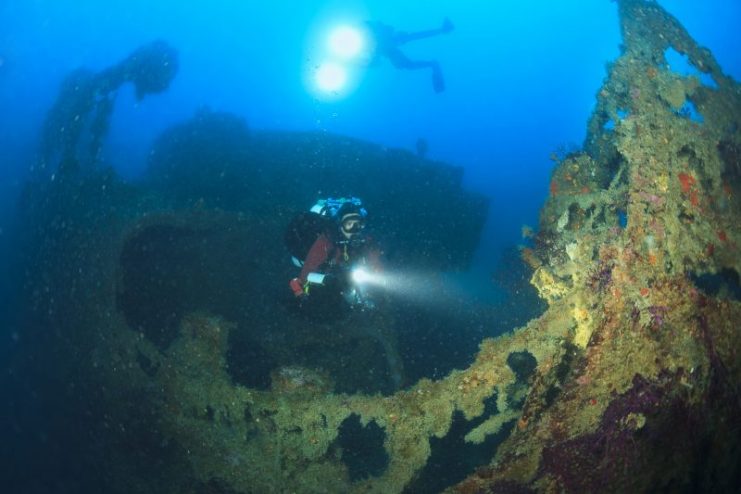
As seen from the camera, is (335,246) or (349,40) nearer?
(335,246)

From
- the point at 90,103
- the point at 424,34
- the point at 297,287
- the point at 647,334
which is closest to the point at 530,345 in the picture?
the point at 647,334

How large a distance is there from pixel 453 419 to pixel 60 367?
18.3 feet

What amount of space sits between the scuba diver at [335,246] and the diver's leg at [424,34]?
17583 mm

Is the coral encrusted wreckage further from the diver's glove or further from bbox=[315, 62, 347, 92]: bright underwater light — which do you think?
bbox=[315, 62, 347, 92]: bright underwater light

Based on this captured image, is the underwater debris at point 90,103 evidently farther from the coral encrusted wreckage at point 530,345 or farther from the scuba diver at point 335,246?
the scuba diver at point 335,246

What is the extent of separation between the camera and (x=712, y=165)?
3.48 metres

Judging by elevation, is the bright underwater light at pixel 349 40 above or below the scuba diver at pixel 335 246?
above

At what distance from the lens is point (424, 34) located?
20.8 meters

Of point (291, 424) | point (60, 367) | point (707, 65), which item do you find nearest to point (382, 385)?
point (291, 424)

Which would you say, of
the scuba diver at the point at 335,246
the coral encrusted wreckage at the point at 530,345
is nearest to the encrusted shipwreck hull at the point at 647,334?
the coral encrusted wreckage at the point at 530,345

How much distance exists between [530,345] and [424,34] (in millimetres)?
20820

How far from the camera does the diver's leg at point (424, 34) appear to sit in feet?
65.6

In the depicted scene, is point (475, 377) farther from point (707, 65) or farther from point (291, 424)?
point (707, 65)

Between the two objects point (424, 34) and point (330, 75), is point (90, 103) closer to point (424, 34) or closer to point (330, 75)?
point (424, 34)
